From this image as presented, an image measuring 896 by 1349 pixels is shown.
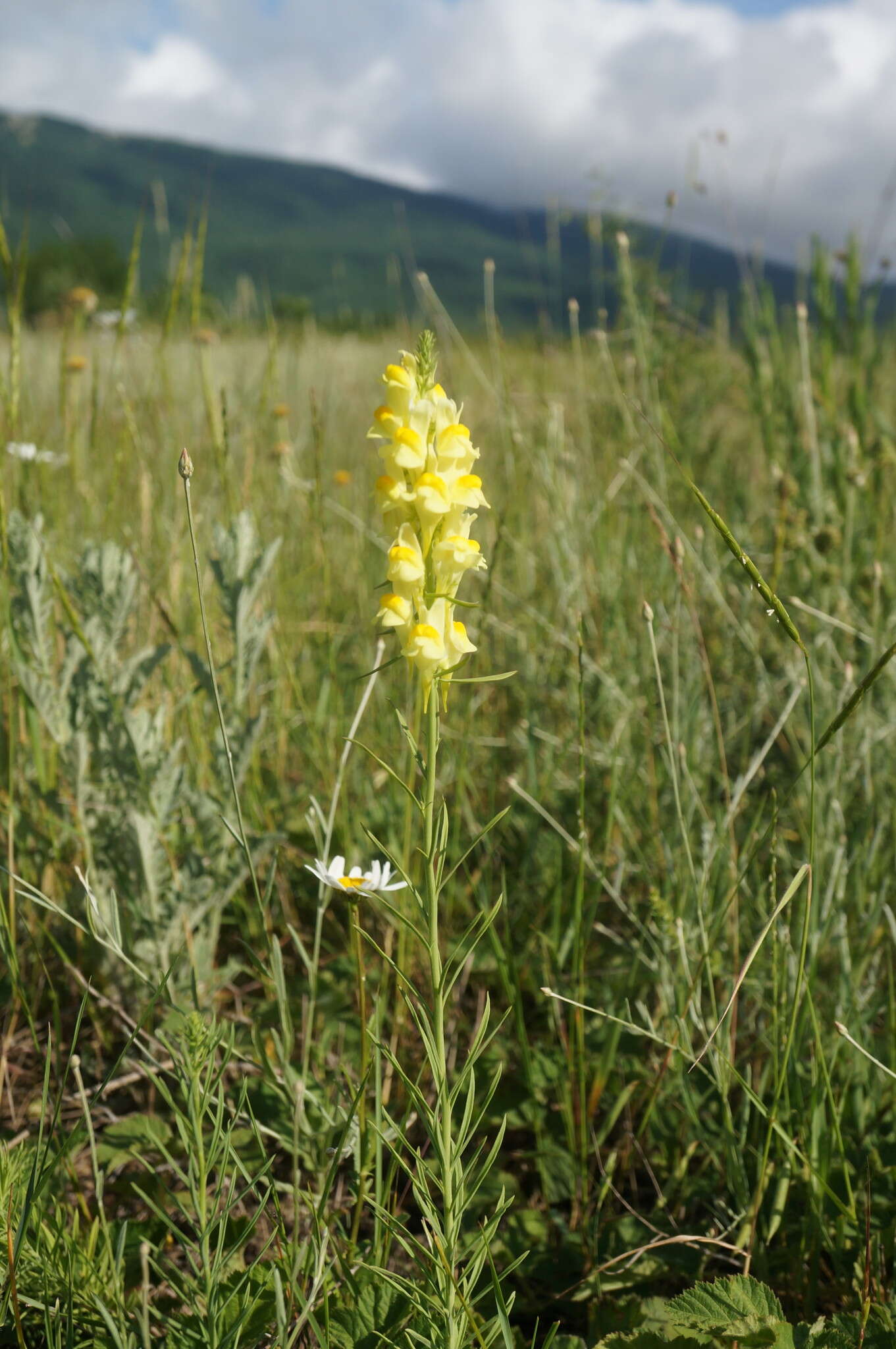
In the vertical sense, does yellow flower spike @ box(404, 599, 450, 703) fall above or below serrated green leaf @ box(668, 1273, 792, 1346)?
above

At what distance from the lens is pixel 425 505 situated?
2.25 ft

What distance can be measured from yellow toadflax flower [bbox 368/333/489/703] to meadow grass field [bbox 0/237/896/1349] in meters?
0.10

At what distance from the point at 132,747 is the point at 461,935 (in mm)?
584

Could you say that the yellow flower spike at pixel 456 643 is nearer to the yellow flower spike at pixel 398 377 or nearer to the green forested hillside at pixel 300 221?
the yellow flower spike at pixel 398 377

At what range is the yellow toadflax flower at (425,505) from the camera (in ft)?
2.29

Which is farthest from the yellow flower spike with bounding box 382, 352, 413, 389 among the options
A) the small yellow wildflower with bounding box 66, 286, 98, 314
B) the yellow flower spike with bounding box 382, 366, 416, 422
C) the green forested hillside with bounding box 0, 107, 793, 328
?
the green forested hillside with bounding box 0, 107, 793, 328

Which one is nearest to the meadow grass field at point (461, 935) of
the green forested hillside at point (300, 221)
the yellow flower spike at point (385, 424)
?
the yellow flower spike at point (385, 424)

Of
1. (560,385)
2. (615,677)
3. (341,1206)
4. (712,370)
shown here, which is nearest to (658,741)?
(615,677)

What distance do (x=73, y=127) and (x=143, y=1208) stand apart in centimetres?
14682

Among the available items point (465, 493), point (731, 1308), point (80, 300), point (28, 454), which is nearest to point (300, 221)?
point (80, 300)

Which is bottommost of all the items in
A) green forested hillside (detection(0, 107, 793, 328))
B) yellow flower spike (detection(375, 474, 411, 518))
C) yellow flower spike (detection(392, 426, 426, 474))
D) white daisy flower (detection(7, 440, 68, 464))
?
white daisy flower (detection(7, 440, 68, 464))

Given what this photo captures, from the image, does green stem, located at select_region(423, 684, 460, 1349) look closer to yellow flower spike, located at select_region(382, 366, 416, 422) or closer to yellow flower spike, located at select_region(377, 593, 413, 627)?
yellow flower spike, located at select_region(377, 593, 413, 627)

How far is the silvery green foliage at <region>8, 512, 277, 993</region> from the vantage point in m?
1.29

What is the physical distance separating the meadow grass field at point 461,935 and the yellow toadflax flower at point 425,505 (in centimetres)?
10
